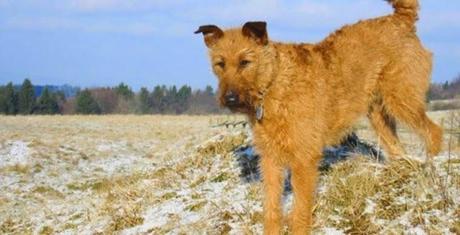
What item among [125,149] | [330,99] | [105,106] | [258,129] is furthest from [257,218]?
[105,106]

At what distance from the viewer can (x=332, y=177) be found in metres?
6.24

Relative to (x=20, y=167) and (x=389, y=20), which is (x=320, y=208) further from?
(x=20, y=167)

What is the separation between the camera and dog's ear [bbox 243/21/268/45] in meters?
5.22

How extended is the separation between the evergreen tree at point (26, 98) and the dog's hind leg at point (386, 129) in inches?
3106

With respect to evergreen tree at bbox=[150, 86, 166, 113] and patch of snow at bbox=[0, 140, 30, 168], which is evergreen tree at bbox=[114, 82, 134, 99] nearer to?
evergreen tree at bbox=[150, 86, 166, 113]

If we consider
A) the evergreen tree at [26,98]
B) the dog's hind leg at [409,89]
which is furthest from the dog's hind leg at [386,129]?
the evergreen tree at [26,98]

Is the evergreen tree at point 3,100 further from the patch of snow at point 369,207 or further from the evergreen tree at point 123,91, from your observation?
the patch of snow at point 369,207

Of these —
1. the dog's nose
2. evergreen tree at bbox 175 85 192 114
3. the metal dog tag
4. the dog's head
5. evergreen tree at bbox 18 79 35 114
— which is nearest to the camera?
the dog's nose

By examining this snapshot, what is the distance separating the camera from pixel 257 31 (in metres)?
5.27

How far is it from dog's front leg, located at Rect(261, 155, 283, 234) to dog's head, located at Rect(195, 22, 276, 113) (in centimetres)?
70

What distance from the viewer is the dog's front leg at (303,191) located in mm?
5199

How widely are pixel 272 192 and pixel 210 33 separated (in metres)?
1.73

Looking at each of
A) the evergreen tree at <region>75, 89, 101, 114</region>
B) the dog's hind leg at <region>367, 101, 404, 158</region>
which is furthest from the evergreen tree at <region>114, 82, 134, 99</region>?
the dog's hind leg at <region>367, 101, 404, 158</region>

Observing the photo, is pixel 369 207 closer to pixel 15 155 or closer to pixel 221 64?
pixel 221 64
